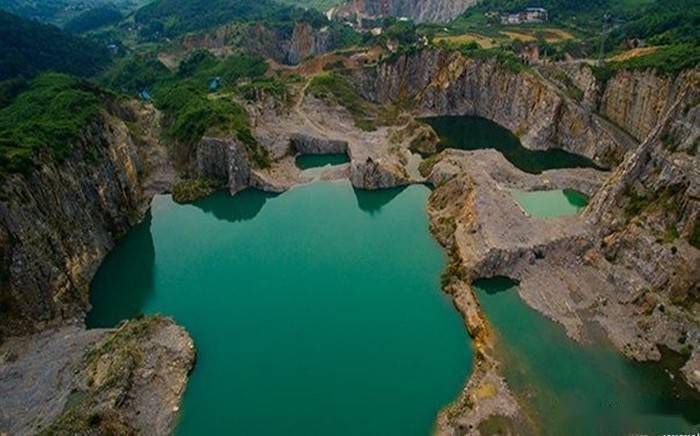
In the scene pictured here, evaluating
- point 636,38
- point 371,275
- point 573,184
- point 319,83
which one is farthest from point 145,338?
point 636,38

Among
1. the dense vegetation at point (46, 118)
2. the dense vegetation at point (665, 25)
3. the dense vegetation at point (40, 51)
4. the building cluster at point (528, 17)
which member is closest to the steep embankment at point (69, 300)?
the dense vegetation at point (46, 118)

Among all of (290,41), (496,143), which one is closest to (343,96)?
(496,143)

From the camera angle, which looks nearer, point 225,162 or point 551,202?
point 551,202

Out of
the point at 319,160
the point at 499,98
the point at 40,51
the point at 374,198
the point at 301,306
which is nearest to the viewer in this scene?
the point at 301,306

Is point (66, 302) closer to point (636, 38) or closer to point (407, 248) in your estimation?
point (407, 248)

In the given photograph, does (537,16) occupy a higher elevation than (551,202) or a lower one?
higher

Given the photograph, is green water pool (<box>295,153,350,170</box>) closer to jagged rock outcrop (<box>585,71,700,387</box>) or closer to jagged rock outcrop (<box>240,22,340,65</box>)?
jagged rock outcrop (<box>585,71,700,387</box>)

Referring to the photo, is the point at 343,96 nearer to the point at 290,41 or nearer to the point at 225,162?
the point at 225,162
